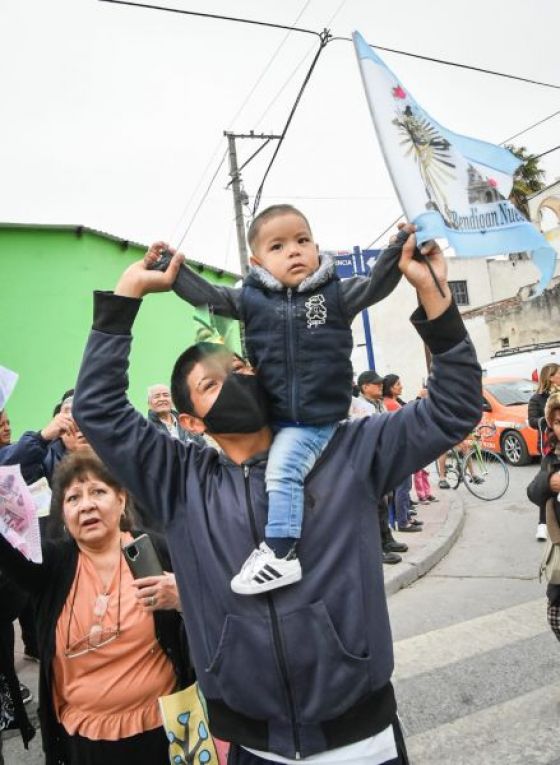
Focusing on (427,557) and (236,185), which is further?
(236,185)

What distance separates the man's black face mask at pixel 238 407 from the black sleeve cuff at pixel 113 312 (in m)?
0.30

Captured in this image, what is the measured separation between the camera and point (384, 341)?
30312 millimetres

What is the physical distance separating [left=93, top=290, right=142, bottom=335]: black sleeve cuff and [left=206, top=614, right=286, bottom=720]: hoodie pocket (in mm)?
774

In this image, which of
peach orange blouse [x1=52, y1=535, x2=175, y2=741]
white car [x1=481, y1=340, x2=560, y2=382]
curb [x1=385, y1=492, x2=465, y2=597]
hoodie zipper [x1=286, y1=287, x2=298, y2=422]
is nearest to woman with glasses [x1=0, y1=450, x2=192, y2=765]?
peach orange blouse [x1=52, y1=535, x2=175, y2=741]

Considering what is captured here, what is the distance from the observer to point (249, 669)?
1.48m

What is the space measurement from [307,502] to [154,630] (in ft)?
3.41

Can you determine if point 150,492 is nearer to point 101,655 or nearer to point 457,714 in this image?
point 101,655

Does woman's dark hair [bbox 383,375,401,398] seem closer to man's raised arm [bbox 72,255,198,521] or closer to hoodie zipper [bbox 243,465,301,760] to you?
man's raised arm [bbox 72,255,198,521]

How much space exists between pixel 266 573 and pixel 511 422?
11855mm

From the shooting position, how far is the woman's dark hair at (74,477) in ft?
8.11

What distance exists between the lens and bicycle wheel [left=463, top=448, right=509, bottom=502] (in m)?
9.98

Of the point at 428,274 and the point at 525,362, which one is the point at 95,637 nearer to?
the point at 428,274

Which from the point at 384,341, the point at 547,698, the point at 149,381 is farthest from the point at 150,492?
the point at 384,341

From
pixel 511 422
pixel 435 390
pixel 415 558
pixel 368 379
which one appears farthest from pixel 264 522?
pixel 511 422
